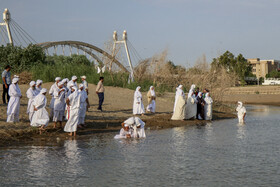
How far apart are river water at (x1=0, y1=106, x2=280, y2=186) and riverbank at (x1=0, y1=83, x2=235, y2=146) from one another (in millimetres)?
1251

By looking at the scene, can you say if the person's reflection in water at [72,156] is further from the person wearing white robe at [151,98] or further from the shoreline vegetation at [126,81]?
the person wearing white robe at [151,98]

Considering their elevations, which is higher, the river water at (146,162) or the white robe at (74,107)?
the white robe at (74,107)


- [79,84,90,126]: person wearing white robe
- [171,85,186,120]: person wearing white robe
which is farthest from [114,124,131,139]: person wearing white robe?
[171,85,186,120]: person wearing white robe

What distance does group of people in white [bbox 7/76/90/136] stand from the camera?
42.8 feet

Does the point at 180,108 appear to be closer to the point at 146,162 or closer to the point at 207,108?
the point at 207,108

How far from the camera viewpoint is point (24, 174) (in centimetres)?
810

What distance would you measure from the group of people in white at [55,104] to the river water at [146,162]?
2.91ft

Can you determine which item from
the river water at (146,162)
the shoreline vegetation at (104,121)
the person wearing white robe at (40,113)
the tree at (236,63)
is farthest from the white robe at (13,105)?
the tree at (236,63)

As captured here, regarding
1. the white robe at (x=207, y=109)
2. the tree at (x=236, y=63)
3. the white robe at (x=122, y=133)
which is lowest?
the white robe at (x=122, y=133)

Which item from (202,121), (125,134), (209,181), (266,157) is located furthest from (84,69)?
(209,181)

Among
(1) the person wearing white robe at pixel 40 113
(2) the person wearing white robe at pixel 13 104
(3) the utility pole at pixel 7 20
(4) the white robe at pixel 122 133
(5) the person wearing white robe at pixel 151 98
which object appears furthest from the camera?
(3) the utility pole at pixel 7 20

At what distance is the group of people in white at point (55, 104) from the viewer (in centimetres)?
1304

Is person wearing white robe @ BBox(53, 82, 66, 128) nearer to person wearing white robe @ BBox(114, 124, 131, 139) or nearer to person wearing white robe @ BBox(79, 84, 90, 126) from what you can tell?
person wearing white robe @ BBox(79, 84, 90, 126)

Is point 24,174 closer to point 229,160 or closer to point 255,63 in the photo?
point 229,160
